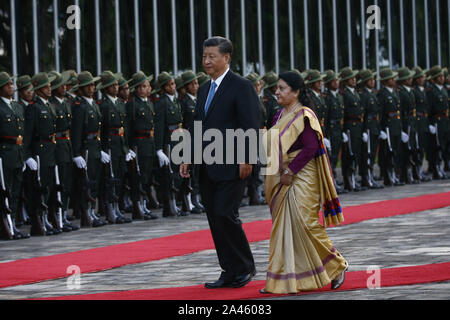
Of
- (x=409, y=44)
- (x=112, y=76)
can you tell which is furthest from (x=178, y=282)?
(x=409, y=44)

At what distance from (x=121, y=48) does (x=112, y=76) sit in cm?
562

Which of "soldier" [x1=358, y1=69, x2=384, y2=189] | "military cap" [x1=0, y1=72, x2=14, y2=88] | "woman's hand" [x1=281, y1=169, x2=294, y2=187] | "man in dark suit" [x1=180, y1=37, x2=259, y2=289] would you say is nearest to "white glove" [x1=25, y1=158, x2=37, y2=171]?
"military cap" [x1=0, y1=72, x2=14, y2=88]

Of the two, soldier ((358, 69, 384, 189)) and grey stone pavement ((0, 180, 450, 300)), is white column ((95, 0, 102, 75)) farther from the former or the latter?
grey stone pavement ((0, 180, 450, 300))

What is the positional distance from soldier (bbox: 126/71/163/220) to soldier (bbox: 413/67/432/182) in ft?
21.5

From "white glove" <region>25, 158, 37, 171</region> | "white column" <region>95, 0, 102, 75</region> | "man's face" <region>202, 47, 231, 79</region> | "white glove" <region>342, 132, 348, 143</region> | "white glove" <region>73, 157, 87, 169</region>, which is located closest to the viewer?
"man's face" <region>202, 47, 231, 79</region>

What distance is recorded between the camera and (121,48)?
19.4 metres

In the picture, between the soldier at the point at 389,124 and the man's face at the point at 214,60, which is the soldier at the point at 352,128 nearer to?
the soldier at the point at 389,124

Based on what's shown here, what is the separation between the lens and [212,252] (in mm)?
10203

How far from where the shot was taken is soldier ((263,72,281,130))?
15.7 metres

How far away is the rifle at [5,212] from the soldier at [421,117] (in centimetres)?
916

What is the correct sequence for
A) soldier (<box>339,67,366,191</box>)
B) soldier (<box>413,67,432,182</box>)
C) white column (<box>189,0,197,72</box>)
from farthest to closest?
white column (<box>189,0,197,72</box>)
soldier (<box>413,67,432,182</box>)
soldier (<box>339,67,366,191</box>)
